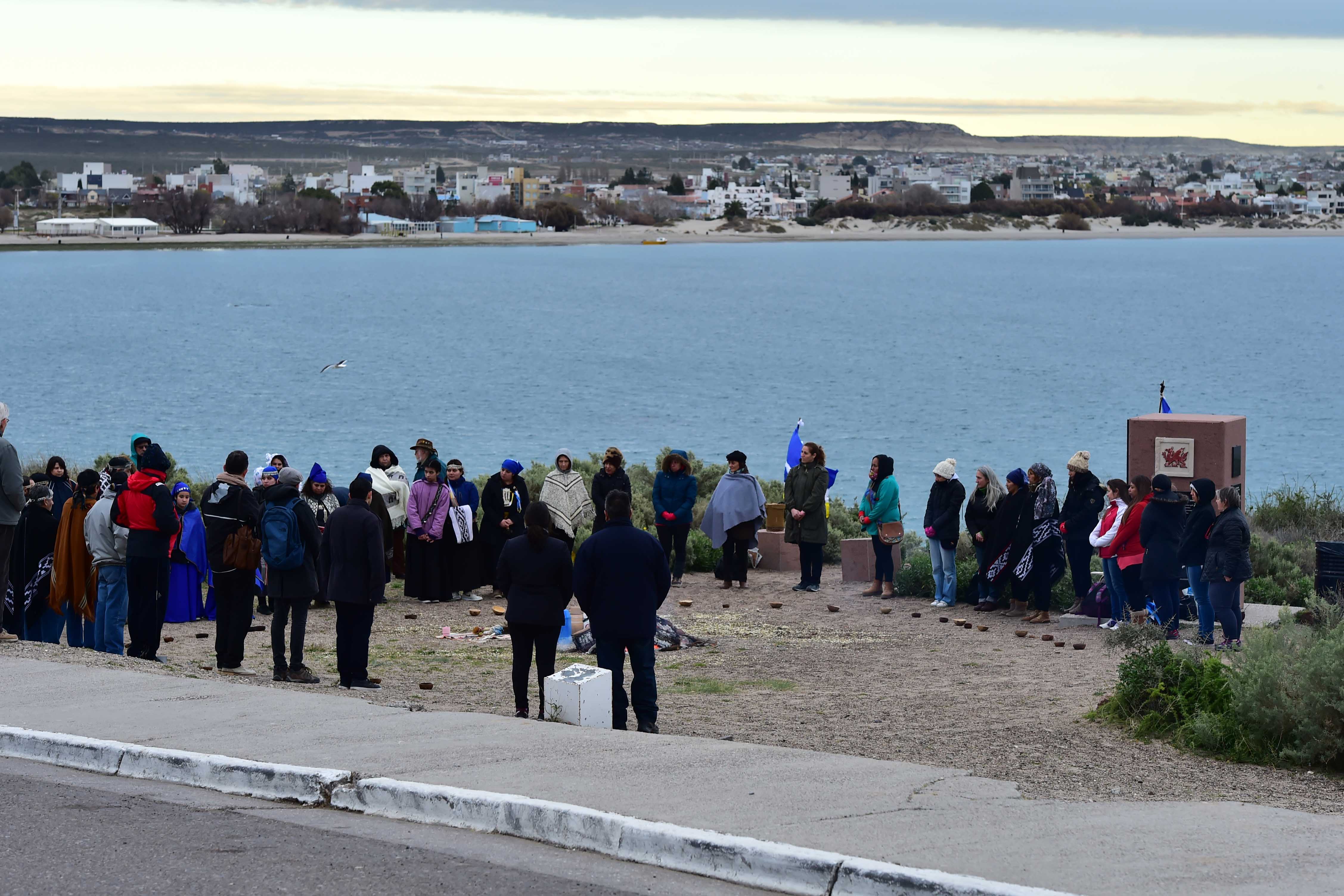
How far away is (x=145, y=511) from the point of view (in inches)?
439

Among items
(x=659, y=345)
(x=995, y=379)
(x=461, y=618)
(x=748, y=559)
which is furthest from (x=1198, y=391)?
(x=461, y=618)

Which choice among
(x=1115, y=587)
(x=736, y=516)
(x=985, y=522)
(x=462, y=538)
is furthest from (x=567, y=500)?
(x=1115, y=587)

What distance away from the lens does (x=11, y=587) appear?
1212 cm

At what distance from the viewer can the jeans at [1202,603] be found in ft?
39.9

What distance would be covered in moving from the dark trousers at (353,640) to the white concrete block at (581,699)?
209cm

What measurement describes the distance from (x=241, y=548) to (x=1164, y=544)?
714 cm

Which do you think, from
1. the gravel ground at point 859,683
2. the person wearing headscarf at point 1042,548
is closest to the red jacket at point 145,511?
the gravel ground at point 859,683

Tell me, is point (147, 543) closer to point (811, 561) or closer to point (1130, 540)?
point (811, 561)

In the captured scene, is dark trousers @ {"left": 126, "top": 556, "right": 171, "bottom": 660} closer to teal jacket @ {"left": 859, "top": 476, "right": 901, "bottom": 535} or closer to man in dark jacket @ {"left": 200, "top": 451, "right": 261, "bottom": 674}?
man in dark jacket @ {"left": 200, "top": 451, "right": 261, "bottom": 674}

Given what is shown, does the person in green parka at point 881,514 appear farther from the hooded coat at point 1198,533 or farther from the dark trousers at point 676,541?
the hooded coat at point 1198,533

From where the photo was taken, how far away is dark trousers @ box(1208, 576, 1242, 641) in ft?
38.3

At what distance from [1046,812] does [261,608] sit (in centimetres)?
975

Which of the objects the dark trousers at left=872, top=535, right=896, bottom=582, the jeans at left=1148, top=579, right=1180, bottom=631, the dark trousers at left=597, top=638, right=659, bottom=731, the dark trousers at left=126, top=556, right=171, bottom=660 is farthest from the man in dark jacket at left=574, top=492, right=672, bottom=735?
the dark trousers at left=872, top=535, right=896, bottom=582

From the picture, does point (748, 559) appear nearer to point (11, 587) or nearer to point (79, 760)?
point (11, 587)
